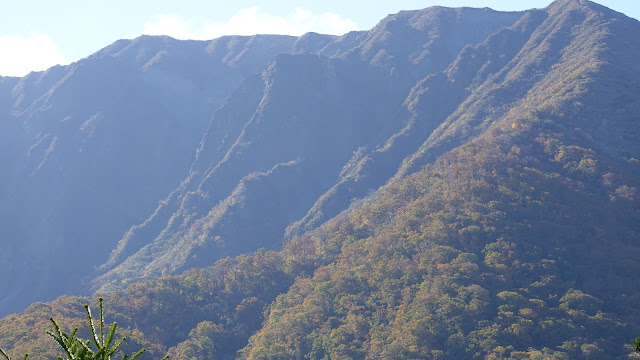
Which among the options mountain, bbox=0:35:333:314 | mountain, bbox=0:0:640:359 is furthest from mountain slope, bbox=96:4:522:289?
mountain, bbox=0:35:333:314

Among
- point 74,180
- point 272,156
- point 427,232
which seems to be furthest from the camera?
point 74,180

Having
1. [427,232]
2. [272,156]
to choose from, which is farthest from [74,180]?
[427,232]

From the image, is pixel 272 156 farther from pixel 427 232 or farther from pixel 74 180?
pixel 427 232

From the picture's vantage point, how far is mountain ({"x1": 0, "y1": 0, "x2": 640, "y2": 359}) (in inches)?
2623

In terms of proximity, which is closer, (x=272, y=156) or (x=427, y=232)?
(x=427, y=232)

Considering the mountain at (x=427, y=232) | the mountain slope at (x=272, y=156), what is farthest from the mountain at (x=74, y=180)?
the mountain slope at (x=272, y=156)

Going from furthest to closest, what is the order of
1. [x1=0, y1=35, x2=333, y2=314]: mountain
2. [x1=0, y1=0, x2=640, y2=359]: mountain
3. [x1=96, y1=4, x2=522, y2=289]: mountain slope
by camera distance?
[x1=0, y1=35, x2=333, y2=314]: mountain → [x1=96, y1=4, x2=522, y2=289]: mountain slope → [x1=0, y1=0, x2=640, y2=359]: mountain

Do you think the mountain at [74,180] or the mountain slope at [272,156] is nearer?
the mountain slope at [272,156]

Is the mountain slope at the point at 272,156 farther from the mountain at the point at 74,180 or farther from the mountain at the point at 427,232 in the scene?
the mountain at the point at 74,180

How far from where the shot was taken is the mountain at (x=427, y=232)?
6662 centimetres

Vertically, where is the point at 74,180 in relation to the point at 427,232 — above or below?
below

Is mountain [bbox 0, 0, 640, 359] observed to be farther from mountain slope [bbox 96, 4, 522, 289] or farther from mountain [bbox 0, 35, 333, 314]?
mountain [bbox 0, 35, 333, 314]

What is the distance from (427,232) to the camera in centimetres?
8450

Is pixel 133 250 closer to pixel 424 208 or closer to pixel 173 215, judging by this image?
pixel 173 215
